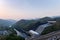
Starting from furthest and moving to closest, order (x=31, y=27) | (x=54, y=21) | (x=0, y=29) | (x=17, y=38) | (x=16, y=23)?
(x=0, y=29), (x=16, y=23), (x=31, y=27), (x=54, y=21), (x=17, y=38)

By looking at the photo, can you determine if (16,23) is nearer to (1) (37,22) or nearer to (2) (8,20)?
(2) (8,20)

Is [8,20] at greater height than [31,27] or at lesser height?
greater

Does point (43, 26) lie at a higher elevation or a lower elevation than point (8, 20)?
lower

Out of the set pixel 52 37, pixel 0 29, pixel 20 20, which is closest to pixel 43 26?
pixel 20 20

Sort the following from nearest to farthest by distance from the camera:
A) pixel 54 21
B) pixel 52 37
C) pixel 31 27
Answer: pixel 52 37
pixel 54 21
pixel 31 27

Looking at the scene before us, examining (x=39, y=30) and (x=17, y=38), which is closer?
(x=17, y=38)

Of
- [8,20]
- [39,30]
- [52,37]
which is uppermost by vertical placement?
[8,20]

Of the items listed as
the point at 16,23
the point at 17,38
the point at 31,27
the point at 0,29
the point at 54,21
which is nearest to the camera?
the point at 17,38

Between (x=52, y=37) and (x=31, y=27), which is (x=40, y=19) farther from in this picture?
(x=52, y=37)

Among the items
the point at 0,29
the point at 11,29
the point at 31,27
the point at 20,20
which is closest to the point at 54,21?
the point at 31,27
